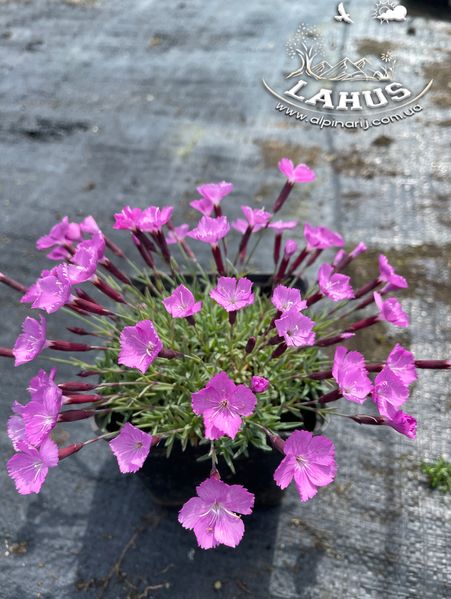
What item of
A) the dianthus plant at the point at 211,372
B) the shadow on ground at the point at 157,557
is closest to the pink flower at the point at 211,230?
the dianthus plant at the point at 211,372

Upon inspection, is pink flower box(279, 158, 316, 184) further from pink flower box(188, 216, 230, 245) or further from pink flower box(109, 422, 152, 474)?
pink flower box(109, 422, 152, 474)

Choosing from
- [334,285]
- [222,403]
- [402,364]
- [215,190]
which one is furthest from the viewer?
[215,190]

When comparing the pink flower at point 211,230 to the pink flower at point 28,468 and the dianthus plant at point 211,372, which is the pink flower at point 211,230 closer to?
the dianthus plant at point 211,372

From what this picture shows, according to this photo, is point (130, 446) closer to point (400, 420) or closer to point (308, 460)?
point (308, 460)

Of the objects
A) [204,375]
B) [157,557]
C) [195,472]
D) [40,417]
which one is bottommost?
[157,557]

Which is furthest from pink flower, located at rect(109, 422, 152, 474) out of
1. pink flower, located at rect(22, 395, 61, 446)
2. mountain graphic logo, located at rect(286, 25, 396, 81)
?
mountain graphic logo, located at rect(286, 25, 396, 81)

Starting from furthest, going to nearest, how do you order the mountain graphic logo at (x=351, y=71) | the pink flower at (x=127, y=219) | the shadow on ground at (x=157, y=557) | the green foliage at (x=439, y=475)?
the mountain graphic logo at (x=351, y=71) < the green foliage at (x=439, y=475) < the shadow on ground at (x=157, y=557) < the pink flower at (x=127, y=219)

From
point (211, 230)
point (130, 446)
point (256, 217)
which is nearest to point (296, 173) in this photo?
point (256, 217)
